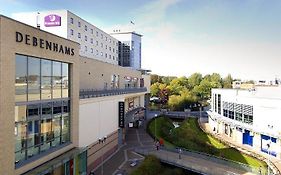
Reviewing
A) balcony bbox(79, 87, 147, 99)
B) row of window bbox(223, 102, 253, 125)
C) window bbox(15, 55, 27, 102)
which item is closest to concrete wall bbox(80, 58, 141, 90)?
balcony bbox(79, 87, 147, 99)

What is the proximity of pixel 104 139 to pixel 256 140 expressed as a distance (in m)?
21.9

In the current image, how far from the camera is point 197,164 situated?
93.4 feet

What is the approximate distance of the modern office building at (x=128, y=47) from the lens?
2638 inches

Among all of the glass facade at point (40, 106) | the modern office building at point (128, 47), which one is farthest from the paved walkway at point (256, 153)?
the modern office building at point (128, 47)

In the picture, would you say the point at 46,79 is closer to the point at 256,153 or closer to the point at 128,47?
the point at 256,153

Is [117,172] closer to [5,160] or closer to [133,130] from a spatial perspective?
[5,160]

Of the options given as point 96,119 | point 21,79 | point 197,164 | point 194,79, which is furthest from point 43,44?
point 194,79

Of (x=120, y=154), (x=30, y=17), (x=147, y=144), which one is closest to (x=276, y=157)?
(x=147, y=144)

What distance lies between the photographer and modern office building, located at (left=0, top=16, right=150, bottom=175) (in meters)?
14.8

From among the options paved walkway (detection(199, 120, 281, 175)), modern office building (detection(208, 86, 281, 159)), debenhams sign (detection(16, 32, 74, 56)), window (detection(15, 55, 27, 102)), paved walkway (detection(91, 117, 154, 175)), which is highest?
debenhams sign (detection(16, 32, 74, 56))

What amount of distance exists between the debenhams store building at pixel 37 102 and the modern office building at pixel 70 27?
1928cm

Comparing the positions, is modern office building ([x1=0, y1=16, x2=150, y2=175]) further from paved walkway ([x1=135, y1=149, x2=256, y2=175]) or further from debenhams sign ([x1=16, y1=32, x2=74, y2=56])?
paved walkway ([x1=135, y1=149, x2=256, y2=175])

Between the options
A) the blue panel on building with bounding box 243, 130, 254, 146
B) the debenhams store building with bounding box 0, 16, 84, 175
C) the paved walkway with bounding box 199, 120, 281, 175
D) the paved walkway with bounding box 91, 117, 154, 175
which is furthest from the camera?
the blue panel on building with bounding box 243, 130, 254, 146

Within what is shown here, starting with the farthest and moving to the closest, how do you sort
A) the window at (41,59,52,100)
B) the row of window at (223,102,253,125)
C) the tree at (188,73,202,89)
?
1. the tree at (188,73,202,89)
2. the row of window at (223,102,253,125)
3. the window at (41,59,52,100)
